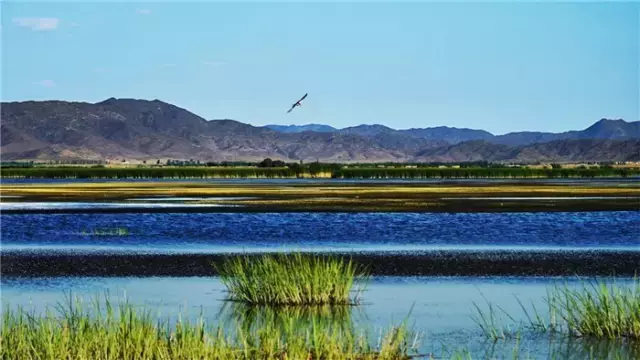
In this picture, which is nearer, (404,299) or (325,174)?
(404,299)

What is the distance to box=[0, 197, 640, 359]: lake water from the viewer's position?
1819 cm

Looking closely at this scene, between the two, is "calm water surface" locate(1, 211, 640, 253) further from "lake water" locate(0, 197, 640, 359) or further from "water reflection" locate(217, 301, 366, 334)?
"water reflection" locate(217, 301, 366, 334)

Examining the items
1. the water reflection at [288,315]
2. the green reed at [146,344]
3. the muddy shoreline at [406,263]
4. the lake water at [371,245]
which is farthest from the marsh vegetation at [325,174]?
the green reed at [146,344]

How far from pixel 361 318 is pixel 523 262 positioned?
9506mm

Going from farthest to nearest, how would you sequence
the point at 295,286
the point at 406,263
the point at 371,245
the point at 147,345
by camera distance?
the point at 371,245 → the point at 406,263 → the point at 295,286 → the point at 147,345

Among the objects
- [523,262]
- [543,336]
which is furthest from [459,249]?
[543,336]

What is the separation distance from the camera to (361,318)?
18234 millimetres

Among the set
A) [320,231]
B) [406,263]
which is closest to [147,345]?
[406,263]

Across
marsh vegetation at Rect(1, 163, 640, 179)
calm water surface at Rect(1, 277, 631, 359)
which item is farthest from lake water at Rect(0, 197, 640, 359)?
marsh vegetation at Rect(1, 163, 640, 179)

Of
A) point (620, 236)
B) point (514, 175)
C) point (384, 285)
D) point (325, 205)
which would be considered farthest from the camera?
point (514, 175)

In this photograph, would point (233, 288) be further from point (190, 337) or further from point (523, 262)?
point (523, 262)

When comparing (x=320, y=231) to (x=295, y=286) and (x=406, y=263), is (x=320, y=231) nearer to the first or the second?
(x=406, y=263)

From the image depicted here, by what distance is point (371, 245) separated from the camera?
Answer: 3161 centimetres

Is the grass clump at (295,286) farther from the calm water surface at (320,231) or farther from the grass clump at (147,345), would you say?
the calm water surface at (320,231)
